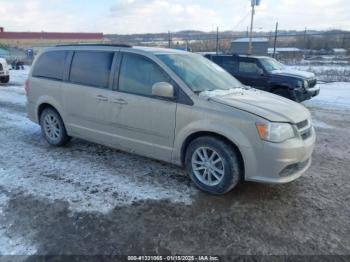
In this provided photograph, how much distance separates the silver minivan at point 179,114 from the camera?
12.3 feet

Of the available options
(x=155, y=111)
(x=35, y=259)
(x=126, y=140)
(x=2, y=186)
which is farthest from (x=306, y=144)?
(x=2, y=186)

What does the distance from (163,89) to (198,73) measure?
0.78 meters

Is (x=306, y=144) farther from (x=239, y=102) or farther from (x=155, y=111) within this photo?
(x=155, y=111)

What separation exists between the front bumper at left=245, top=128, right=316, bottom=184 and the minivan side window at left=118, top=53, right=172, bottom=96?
1.53 metres

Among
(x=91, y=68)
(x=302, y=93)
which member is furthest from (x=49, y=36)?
(x=91, y=68)

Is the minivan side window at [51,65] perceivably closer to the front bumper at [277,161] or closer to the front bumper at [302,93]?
the front bumper at [277,161]

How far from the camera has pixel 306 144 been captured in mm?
3951

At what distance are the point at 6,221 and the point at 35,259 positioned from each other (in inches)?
32.4

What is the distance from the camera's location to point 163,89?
13.5 feet

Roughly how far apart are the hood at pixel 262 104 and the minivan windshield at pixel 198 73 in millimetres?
183

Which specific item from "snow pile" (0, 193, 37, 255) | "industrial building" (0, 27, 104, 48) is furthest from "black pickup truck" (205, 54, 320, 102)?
"industrial building" (0, 27, 104, 48)

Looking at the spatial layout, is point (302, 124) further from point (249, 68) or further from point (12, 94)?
point (12, 94)

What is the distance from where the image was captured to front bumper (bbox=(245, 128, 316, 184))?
144 inches

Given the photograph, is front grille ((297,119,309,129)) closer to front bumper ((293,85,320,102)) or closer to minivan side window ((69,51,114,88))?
minivan side window ((69,51,114,88))
